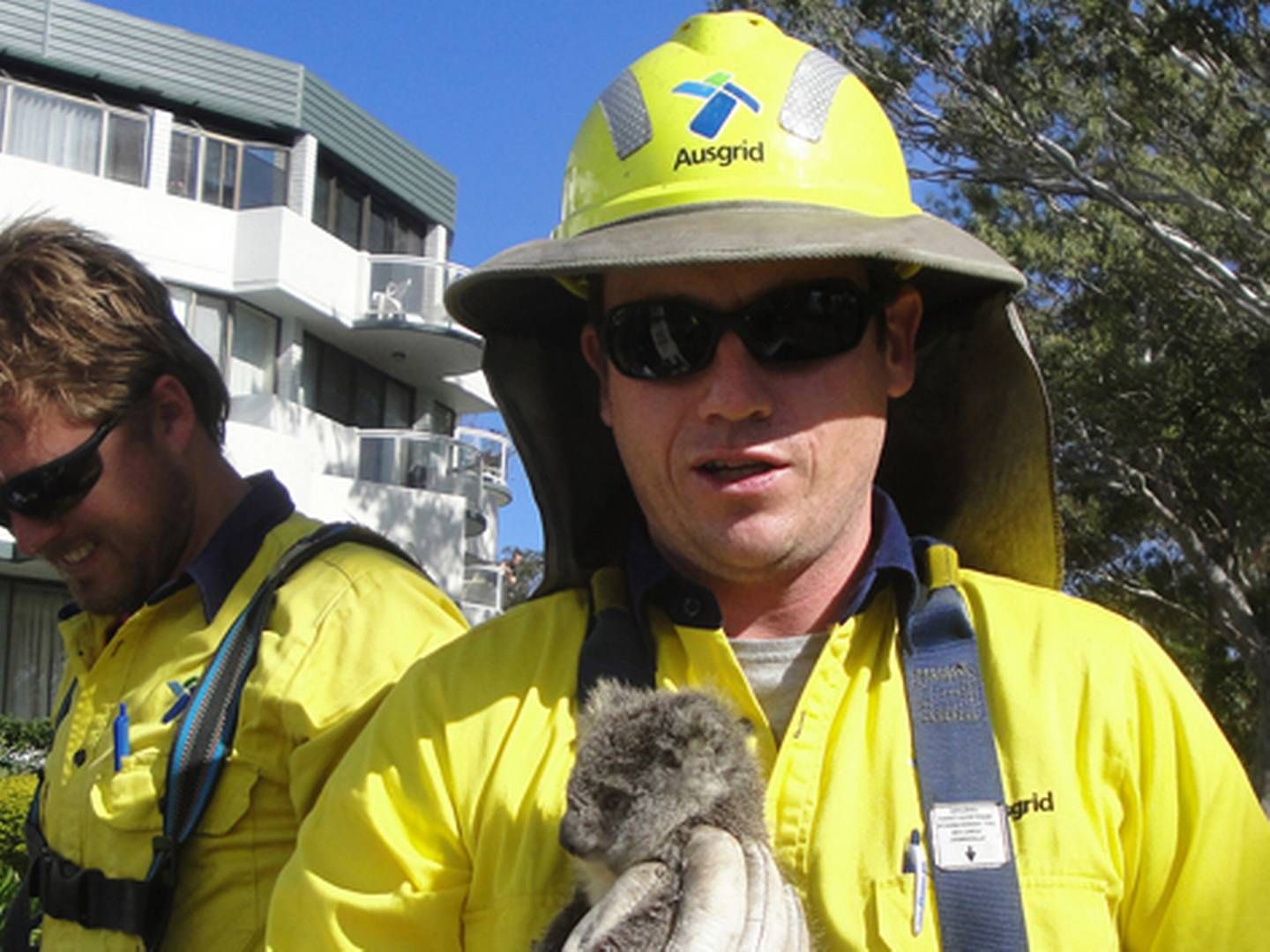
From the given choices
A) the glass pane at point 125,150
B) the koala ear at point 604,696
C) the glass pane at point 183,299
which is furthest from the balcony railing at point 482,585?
the koala ear at point 604,696

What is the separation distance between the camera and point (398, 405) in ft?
105

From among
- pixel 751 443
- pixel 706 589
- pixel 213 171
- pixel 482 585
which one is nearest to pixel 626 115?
pixel 751 443

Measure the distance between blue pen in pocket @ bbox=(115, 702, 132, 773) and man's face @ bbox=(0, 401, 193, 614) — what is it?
0.40 meters

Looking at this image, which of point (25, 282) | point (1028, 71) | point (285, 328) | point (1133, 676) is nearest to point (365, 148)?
point (285, 328)

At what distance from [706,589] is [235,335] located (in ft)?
85.1

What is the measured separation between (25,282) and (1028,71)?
15.6 meters

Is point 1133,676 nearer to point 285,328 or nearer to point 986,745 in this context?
point 986,745

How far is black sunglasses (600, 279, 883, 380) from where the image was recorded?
2.29 metres

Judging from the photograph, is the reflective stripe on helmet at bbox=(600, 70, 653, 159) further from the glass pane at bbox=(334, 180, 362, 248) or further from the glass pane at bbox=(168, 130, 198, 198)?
the glass pane at bbox=(334, 180, 362, 248)

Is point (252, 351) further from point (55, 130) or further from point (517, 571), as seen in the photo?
point (517, 571)

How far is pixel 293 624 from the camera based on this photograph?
296 cm

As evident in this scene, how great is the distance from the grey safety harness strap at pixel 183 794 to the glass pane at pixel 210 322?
23.9 meters

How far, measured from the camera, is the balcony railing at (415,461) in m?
28.5

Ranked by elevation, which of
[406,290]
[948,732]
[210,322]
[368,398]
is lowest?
[948,732]
